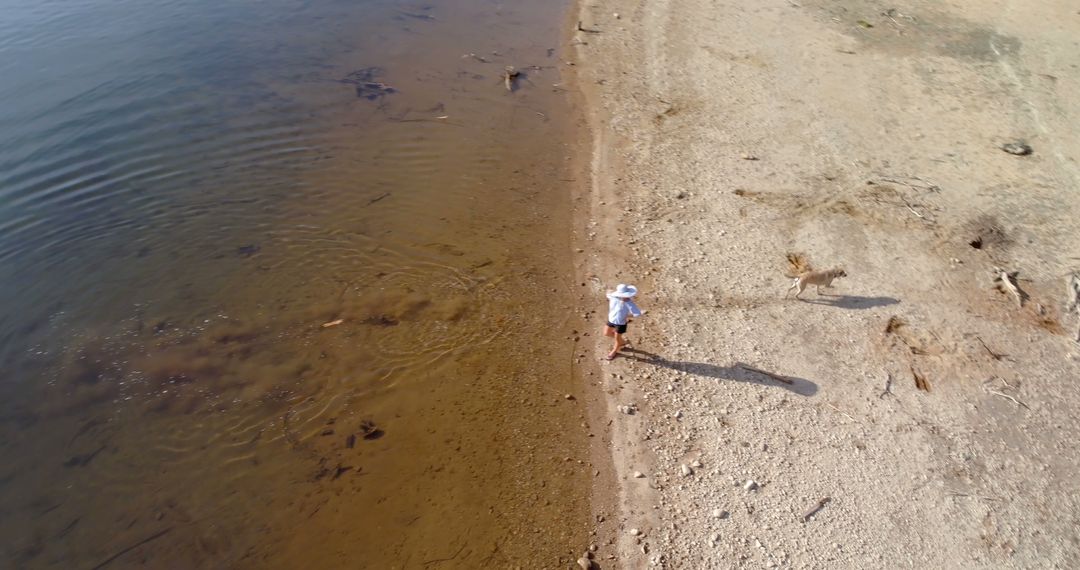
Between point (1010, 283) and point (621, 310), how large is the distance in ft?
21.6

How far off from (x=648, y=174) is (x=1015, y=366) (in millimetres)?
6787

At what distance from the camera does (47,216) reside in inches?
484

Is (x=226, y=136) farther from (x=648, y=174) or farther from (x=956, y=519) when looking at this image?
(x=956, y=519)

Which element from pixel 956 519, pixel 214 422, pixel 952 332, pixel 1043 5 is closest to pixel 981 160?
pixel 952 332

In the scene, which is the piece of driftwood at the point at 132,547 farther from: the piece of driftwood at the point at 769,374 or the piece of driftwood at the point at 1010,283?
the piece of driftwood at the point at 1010,283

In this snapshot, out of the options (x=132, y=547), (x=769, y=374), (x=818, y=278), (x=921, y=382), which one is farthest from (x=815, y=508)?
(x=132, y=547)

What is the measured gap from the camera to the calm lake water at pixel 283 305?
8.02m

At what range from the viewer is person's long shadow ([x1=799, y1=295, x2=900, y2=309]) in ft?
34.8

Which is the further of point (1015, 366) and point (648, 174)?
point (648, 174)

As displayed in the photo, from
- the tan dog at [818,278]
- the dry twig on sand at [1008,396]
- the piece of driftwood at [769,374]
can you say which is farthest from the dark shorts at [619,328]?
the dry twig on sand at [1008,396]

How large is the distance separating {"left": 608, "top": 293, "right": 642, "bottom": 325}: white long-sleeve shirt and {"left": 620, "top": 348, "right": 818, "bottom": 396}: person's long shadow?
77cm

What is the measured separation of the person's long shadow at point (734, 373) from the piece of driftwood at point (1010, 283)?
4169 millimetres

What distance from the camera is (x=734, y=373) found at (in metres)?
9.49

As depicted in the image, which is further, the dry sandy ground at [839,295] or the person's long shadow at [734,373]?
the person's long shadow at [734,373]
